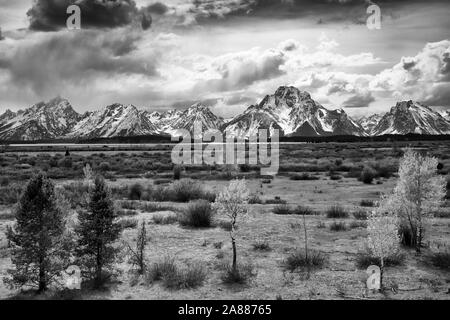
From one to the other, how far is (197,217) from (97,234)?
616cm

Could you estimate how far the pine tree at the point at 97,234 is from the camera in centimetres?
1025

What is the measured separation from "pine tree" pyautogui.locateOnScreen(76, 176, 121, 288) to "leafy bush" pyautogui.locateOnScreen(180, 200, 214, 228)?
5649mm

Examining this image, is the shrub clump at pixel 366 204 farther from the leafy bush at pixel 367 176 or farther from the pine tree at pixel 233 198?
the pine tree at pixel 233 198

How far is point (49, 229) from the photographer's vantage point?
31.8ft

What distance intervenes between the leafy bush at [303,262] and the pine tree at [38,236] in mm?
5771

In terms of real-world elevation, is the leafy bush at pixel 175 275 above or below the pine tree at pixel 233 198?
below

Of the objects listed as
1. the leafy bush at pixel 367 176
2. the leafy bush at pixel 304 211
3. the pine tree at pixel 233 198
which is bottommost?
the leafy bush at pixel 304 211

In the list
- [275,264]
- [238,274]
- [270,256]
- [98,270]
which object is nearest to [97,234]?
[98,270]

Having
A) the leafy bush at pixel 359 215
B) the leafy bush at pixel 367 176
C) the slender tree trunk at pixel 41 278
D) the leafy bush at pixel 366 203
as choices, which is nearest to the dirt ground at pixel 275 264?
the slender tree trunk at pixel 41 278

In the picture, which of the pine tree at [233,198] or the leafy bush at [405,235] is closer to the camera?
the pine tree at [233,198]

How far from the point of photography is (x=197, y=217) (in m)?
16.2

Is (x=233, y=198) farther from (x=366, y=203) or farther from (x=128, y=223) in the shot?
(x=366, y=203)

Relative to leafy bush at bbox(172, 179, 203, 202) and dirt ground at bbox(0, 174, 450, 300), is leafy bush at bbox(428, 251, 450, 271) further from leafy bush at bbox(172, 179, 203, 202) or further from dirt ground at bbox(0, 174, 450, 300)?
leafy bush at bbox(172, 179, 203, 202)
